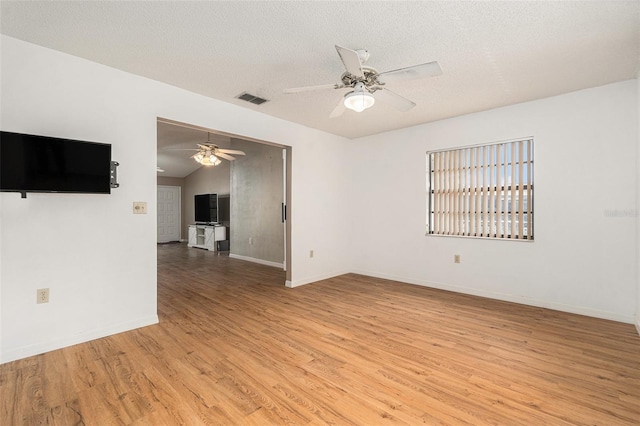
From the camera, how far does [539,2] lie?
6.27ft

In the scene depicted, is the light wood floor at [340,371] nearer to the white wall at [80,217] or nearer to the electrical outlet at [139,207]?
the white wall at [80,217]

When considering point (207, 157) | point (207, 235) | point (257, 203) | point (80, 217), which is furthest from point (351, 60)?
point (207, 235)

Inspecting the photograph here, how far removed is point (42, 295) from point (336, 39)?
3216mm

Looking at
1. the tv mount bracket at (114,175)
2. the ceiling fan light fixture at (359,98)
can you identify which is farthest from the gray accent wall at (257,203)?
the ceiling fan light fixture at (359,98)

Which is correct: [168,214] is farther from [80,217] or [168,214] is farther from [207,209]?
[80,217]

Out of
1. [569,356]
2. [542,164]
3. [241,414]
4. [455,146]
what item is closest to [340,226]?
[455,146]

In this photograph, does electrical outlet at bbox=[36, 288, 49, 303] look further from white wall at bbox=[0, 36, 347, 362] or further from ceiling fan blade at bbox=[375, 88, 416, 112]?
ceiling fan blade at bbox=[375, 88, 416, 112]

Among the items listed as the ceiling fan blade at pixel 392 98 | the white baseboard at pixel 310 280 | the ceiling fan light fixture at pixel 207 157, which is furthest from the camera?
the ceiling fan light fixture at pixel 207 157

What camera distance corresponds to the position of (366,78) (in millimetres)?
2459

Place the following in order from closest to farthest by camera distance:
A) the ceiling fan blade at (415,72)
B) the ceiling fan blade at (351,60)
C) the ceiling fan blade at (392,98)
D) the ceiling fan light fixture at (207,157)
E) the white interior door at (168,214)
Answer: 1. the ceiling fan blade at (351,60)
2. the ceiling fan blade at (415,72)
3. the ceiling fan blade at (392,98)
4. the ceiling fan light fixture at (207,157)
5. the white interior door at (168,214)

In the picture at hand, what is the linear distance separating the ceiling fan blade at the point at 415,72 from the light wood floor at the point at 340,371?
2.24 metres

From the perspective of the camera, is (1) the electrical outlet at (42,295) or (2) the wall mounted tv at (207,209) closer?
(1) the electrical outlet at (42,295)

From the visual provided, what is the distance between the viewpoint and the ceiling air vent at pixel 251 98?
3.45 meters

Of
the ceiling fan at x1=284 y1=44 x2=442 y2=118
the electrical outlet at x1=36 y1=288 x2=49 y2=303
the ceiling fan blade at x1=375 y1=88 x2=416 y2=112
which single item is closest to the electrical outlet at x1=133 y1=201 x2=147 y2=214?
the electrical outlet at x1=36 y1=288 x2=49 y2=303
